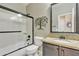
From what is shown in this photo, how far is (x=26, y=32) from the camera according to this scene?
137 centimetres

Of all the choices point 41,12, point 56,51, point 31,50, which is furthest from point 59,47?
point 41,12

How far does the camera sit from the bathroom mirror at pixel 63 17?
53.4 inches

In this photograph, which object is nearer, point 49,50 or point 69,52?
point 69,52

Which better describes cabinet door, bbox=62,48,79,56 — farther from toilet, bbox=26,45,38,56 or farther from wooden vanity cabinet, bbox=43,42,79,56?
toilet, bbox=26,45,38,56

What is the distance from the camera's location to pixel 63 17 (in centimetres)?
136

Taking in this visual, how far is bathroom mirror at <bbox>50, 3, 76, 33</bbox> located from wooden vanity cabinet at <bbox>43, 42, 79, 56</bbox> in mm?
232

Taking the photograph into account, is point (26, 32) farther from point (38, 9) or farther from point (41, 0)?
point (41, 0)

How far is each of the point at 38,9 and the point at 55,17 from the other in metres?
0.27

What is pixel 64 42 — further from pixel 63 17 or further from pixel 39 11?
pixel 39 11

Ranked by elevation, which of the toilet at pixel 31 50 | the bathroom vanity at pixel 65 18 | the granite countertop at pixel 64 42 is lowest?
the toilet at pixel 31 50

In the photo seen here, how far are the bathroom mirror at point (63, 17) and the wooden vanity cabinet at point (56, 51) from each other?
232 millimetres

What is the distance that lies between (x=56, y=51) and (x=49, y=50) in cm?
11

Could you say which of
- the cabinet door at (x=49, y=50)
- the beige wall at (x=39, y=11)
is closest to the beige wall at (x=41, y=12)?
the beige wall at (x=39, y=11)

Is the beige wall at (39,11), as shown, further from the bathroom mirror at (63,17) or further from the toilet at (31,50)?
the toilet at (31,50)
